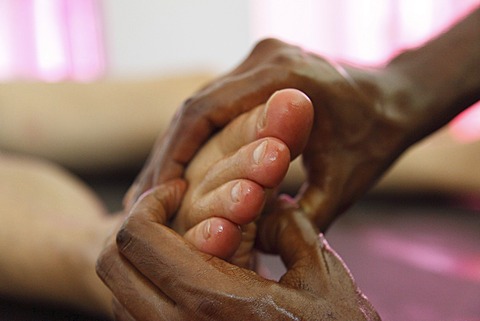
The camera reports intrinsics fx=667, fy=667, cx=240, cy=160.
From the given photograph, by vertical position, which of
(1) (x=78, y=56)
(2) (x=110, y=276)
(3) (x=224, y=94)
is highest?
(3) (x=224, y=94)

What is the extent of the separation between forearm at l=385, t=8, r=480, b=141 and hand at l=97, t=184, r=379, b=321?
30 cm

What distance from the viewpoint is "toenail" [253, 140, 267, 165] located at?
2.19 feet

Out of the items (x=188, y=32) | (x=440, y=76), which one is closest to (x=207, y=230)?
(x=440, y=76)

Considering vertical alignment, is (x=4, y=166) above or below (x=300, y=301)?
below

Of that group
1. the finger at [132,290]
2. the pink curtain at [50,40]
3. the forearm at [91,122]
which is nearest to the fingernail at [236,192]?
the finger at [132,290]

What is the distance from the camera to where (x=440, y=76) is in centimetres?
93

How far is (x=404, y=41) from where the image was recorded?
348 cm

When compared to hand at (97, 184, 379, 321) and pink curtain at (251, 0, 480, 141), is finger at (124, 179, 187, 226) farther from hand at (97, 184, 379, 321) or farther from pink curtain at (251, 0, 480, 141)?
pink curtain at (251, 0, 480, 141)

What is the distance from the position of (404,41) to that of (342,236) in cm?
235

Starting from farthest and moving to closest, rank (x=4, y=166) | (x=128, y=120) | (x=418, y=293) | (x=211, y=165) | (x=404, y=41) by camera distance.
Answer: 1. (x=404, y=41)
2. (x=128, y=120)
3. (x=4, y=166)
4. (x=418, y=293)
5. (x=211, y=165)

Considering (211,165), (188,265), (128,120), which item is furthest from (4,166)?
(188,265)

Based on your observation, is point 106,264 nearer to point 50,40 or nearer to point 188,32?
point 188,32

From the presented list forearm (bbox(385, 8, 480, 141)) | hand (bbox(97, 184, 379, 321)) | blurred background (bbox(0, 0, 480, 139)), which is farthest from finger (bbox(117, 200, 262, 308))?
blurred background (bbox(0, 0, 480, 139))

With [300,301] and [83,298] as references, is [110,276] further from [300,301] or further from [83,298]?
[83,298]
